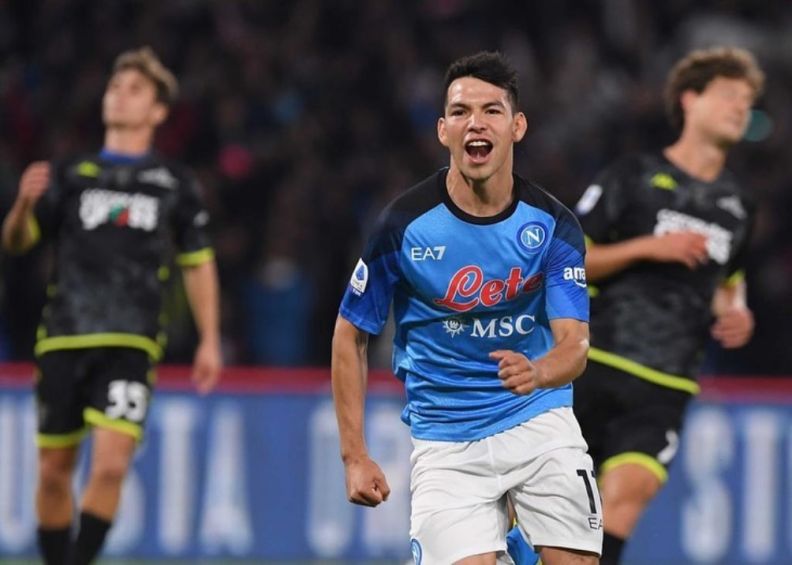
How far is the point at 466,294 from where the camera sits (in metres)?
5.74

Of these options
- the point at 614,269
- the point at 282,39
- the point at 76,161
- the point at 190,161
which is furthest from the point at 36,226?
the point at 282,39

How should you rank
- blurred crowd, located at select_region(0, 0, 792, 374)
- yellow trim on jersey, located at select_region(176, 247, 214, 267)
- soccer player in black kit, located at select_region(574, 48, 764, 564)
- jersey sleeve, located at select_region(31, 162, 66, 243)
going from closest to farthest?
soccer player in black kit, located at select_region(574, 48, 764, 564) < jersey sleeve, located at select_region(31, 162, 66, 243) < yellow trim on jersey, located at select_region(176, 247, 214, 267) < blurred crowd, located at select_region(0, 0, 792, 374)

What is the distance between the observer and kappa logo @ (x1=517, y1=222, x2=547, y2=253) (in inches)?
226

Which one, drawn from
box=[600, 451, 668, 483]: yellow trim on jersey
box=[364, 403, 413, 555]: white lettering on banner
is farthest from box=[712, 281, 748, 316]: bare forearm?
box=[364, 403, 413, 555]: white lettering on banner

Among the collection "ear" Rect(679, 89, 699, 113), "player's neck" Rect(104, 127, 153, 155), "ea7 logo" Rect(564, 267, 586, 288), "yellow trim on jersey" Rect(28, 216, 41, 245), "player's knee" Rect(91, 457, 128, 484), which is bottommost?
"player's knee" Rect(91, 457, 128, 484)

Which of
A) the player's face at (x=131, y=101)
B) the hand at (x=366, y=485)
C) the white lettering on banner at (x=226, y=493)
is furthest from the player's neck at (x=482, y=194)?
the white lettering on banner at (x=226, y=493)

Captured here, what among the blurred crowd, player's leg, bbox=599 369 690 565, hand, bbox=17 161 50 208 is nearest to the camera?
player's leg, bbox=599 369 690 565

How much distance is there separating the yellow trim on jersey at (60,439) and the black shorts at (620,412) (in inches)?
92.0

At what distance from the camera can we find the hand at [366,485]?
5371 millimetres

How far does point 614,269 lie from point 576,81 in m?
8.16

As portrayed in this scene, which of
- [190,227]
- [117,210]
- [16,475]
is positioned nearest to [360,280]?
[117,210]

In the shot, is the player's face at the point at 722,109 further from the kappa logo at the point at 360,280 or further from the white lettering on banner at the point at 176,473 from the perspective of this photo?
the white lettering on banner at the point at 176,473

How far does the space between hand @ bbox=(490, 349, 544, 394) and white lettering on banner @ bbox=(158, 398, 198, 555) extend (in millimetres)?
6112

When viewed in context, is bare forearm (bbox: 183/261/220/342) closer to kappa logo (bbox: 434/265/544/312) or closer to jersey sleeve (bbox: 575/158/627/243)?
jersey sleeve (bbox: 575/158/627/243)
